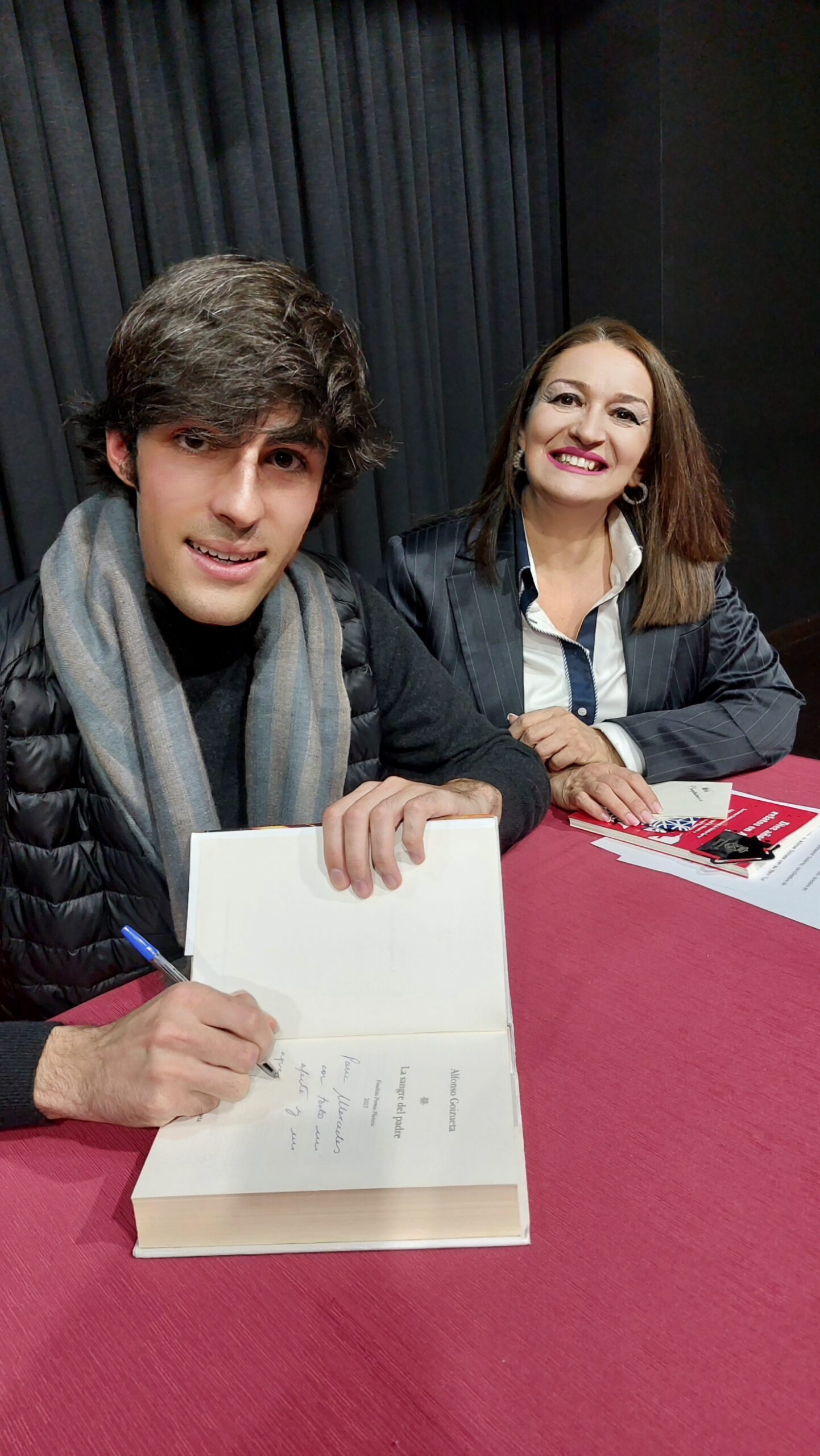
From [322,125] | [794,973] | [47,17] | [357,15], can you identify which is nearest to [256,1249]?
[794,973]

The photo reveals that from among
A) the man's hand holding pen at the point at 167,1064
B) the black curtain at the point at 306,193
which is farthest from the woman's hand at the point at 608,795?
the black curtain at the point at 306,193

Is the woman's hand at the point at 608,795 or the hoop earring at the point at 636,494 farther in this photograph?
the hoop earring at the point at 636,494

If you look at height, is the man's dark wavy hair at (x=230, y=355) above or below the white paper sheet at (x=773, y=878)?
above

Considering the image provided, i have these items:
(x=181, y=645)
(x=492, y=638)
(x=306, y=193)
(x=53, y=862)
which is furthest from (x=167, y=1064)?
(x=306, y=193)

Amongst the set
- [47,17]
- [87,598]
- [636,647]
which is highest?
[47,17]

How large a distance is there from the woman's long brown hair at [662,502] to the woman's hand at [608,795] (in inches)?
22.7

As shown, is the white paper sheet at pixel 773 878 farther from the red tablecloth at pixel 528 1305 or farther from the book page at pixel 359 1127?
the book page at pixel 359 1127

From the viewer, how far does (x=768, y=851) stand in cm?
123

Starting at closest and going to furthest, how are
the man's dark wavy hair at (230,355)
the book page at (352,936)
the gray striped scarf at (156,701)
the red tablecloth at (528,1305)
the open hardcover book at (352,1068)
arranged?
the red tablecloth at (528,1305)
the open hardcover book at (352,1068)
the book page at (352,936)
the man's dark wavy hair at (230,355)
the gray striped scarf at (156,701)

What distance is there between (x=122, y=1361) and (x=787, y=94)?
502 cm

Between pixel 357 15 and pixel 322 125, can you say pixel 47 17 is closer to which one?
pixel 322 125

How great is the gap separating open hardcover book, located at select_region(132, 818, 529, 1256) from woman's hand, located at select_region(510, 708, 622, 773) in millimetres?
755

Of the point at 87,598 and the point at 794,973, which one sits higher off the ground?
the point at 87,598

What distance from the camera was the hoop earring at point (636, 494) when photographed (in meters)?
2.07
